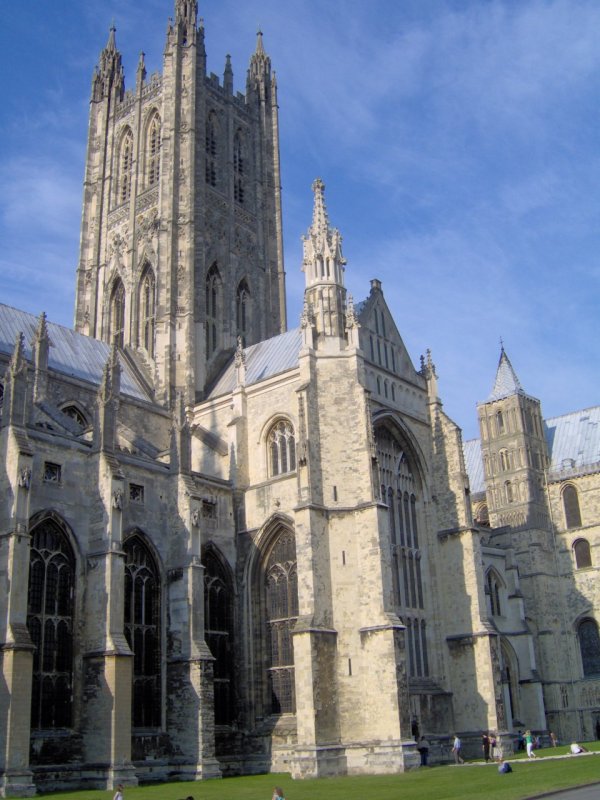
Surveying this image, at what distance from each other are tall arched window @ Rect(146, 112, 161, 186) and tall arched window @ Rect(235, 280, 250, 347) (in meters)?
7.75

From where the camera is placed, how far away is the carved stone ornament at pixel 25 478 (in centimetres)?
2667

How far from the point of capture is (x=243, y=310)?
163ft

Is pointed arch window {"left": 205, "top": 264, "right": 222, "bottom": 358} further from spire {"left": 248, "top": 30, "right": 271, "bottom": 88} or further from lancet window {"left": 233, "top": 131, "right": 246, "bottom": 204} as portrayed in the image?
spire {"left": 248, "top": 30, "right": 271, "bottom": 88}

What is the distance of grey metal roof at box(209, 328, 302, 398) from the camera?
39.5 meters

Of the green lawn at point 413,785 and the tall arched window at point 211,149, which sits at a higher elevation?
the tall arched window at point 211,149

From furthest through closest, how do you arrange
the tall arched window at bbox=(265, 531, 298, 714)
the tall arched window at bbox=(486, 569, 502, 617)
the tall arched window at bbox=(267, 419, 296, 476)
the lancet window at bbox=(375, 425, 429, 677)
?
1. the tall arched window at bbox=(486, 569, 502, 617)
2. the lancet window at bbox=(375, 425, 429, 677)
3. the tall arched window at bbox=(267, 419, 296, 476)
4. the tall arched window at bbox=(265, 531, 298, 714)

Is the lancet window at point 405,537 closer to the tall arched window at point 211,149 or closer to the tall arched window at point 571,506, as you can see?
the tall arched window at point 571,506

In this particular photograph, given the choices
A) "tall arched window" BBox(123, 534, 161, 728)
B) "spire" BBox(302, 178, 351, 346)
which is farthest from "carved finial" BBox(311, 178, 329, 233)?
"tall arched window" BBox(123, 534, 161, 728)

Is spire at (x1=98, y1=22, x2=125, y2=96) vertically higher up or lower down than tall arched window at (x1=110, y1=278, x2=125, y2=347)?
higher up

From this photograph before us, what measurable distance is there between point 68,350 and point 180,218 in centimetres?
1072

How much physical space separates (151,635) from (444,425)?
1735 centimetres

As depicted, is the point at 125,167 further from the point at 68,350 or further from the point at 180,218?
the point at 68,350

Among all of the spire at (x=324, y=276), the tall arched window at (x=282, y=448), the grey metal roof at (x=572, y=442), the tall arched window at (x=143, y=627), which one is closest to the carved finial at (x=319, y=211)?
the spire at (x=324, y=276)

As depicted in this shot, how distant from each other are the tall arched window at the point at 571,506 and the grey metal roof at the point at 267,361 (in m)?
22.2
